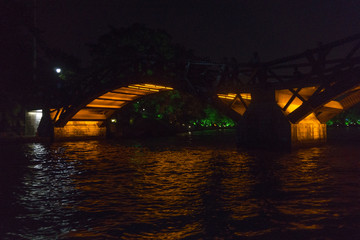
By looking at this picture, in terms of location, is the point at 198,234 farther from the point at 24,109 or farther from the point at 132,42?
the point at 132,42

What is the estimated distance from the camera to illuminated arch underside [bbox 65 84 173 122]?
33.9 metres

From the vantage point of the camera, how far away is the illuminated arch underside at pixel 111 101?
111 ft

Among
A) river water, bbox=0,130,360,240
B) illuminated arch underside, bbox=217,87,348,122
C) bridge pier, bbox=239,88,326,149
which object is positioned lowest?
river water, bbox=0,130,360,240

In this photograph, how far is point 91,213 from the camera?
22.4 ft

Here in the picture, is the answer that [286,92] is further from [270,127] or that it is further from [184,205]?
[184,205]

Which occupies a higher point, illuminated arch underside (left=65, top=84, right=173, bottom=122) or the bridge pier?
illuminated arch underside (left=65, top=84, right=173, bottom=122)

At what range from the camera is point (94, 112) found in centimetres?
4312

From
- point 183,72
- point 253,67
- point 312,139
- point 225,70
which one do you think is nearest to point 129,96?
point 183,72

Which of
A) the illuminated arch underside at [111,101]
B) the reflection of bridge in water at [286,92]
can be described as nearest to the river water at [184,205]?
the reflection of bridge in water at [286,92]

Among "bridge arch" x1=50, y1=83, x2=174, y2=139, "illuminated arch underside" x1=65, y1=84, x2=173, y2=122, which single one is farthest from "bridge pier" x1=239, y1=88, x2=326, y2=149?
"bridge arch" x1=50, y1=83, x2=174, y2=139

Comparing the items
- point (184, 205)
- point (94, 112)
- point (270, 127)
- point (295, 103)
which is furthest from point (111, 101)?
point (184, 205)

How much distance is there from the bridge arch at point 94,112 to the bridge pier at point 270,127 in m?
12.6

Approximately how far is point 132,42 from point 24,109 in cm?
1871

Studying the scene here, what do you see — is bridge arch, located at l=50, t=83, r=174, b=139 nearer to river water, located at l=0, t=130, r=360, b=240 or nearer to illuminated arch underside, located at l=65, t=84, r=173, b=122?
illuminated arch underside, located at l=65, t=84, r=173, b=122
